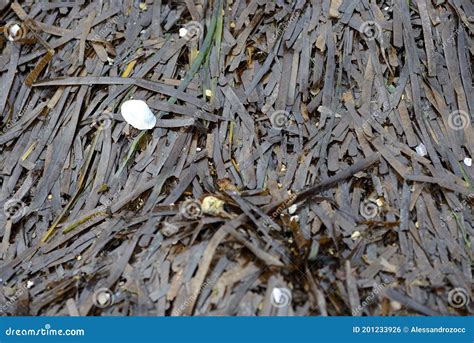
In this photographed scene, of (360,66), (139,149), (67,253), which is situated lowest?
(67,253)

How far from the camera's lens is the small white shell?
184cm

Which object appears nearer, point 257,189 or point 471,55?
point 257,189

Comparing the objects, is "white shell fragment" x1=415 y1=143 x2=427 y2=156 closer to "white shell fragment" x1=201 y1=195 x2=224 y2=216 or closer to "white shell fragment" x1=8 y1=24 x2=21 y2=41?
"white shell fragment" x1=201 y1=195 x2=224 y2=216

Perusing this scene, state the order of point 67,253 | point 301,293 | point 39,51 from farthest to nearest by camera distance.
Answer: point 39,51 → point 67,253 → point 301,293

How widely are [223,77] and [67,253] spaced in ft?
2.41

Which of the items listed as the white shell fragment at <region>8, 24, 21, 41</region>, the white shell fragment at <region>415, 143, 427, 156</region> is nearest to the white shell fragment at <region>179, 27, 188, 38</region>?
the white shell fragment at <region>8, 24, 21, 41</region>

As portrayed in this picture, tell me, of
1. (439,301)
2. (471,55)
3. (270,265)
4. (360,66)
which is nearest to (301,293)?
(270,265)

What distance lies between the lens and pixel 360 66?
1.94 metres

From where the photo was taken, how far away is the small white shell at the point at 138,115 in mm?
1840

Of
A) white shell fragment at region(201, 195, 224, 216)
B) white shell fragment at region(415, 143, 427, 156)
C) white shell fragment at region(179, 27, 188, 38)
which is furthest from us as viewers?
white shell fragment at region(179, 27, 188, 38)

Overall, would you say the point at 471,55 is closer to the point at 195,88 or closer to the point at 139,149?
the point at 195,88

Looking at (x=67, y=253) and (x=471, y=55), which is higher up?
(x=471, y=55)

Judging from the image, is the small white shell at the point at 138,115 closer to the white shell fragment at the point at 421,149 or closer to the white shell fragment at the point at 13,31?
the white shell fragment at the point at 13,31

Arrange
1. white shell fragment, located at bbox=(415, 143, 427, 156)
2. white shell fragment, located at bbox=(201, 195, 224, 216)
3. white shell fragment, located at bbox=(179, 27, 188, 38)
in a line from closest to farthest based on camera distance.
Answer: white shell fragment, located at bbox=(201, 195, 224, 216), white shell fragment, located at bbox=(415, 143, 427, 156), white shell fragment, located at bbox=(179, 27, 188, 38)
